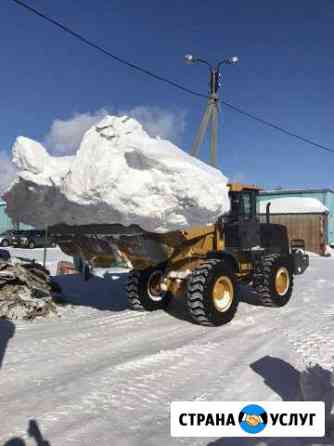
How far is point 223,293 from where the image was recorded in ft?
23.6

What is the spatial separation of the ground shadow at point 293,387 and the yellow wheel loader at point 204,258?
1829 millimetres

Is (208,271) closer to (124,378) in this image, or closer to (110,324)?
(110,324)

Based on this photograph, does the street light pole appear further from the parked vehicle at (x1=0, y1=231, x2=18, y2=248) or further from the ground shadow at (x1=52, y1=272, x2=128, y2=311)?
the parked vehicle at (x1=0, y1=231, x2=18, y2=248)

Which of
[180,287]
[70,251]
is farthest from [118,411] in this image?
[70,251]

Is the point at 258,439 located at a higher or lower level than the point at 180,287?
lower

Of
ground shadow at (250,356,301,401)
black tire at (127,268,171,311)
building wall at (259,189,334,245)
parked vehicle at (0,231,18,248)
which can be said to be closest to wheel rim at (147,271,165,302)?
black tire at (127,268,171,311)

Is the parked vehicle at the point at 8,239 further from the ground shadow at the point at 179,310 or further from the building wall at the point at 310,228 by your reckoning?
the ground shadow at the point at 179,310

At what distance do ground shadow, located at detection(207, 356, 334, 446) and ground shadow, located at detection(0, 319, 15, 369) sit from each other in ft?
10.1

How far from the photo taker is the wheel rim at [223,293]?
6996mm

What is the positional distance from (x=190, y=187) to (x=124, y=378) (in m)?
2.55

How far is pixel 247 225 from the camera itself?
27.1 ft

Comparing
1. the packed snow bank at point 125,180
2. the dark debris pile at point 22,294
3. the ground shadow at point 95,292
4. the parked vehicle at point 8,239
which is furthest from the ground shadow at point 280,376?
the parked vehicle at point 8,239

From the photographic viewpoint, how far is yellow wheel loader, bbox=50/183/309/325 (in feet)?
21.2

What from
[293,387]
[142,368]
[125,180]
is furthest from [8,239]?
[293,387]
